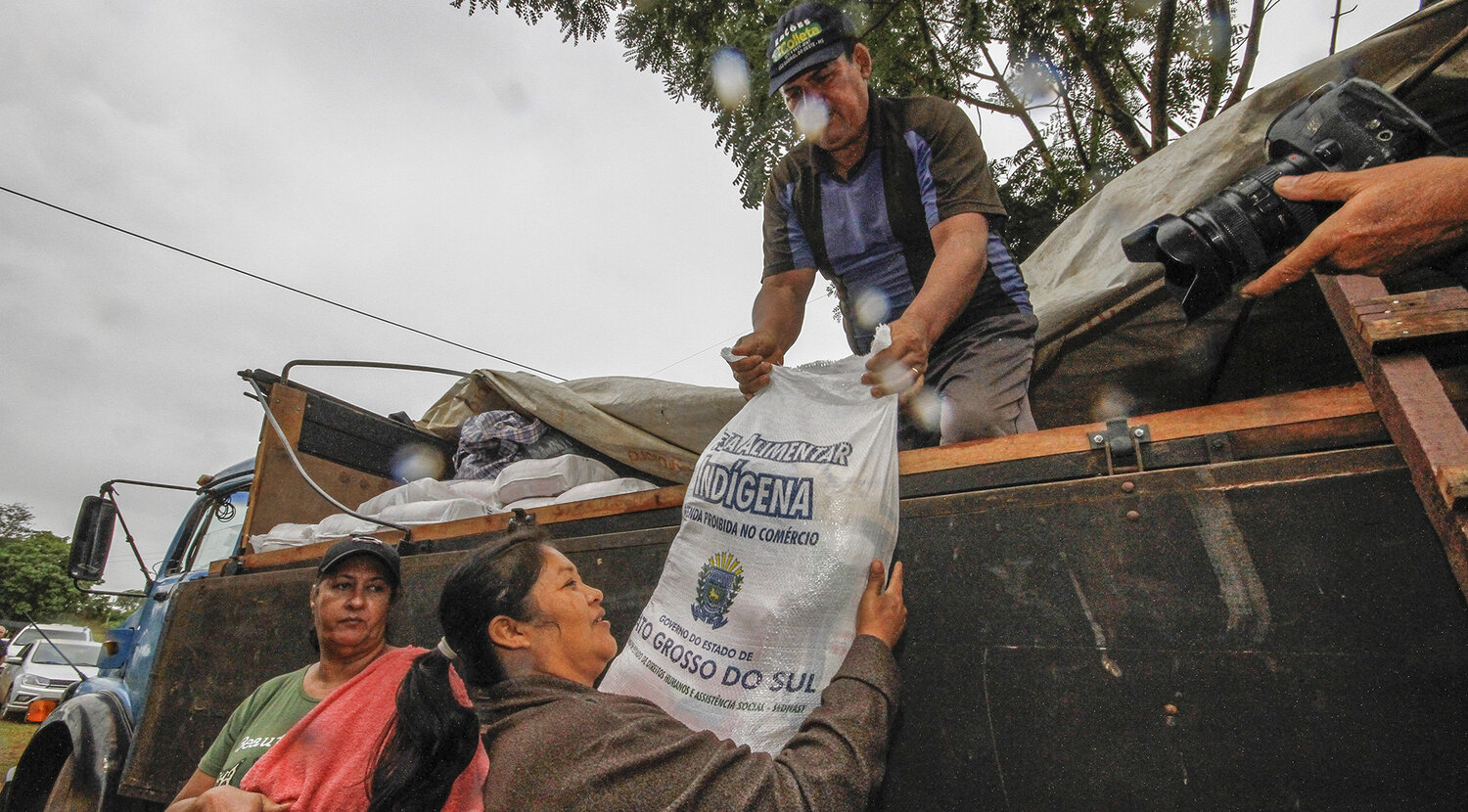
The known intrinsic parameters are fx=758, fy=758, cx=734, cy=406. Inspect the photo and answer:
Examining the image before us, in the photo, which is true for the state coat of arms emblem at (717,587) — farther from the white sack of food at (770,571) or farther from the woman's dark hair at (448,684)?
the woman's dark hair at (448,684)

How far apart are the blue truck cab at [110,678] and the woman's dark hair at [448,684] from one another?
6.76ft

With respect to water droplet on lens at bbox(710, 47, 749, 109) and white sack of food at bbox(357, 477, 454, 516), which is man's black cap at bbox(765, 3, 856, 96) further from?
water droplet on lens at bbox(710, 47, 749, 109)

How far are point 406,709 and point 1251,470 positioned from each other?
144 cm

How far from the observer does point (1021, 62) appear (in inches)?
195

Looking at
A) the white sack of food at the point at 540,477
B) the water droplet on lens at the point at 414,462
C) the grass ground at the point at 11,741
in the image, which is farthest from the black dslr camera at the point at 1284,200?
the grass ground at the point at 11,741

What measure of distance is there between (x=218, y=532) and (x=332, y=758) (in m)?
3.24

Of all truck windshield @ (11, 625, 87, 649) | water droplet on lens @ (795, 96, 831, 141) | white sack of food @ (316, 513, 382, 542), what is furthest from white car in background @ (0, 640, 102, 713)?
water droplet on lens @ (795, 96, 831, 141)

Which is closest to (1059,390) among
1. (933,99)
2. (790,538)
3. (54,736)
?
(933,99)

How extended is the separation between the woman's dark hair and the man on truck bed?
68cm

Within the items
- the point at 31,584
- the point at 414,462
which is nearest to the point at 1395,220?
the point at 414,462

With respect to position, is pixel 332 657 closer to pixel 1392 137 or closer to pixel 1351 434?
pixel 1351 434

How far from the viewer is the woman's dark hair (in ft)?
4.11

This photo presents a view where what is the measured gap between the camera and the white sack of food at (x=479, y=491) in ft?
9.08

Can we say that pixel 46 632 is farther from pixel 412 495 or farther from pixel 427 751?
pixel 427 751
